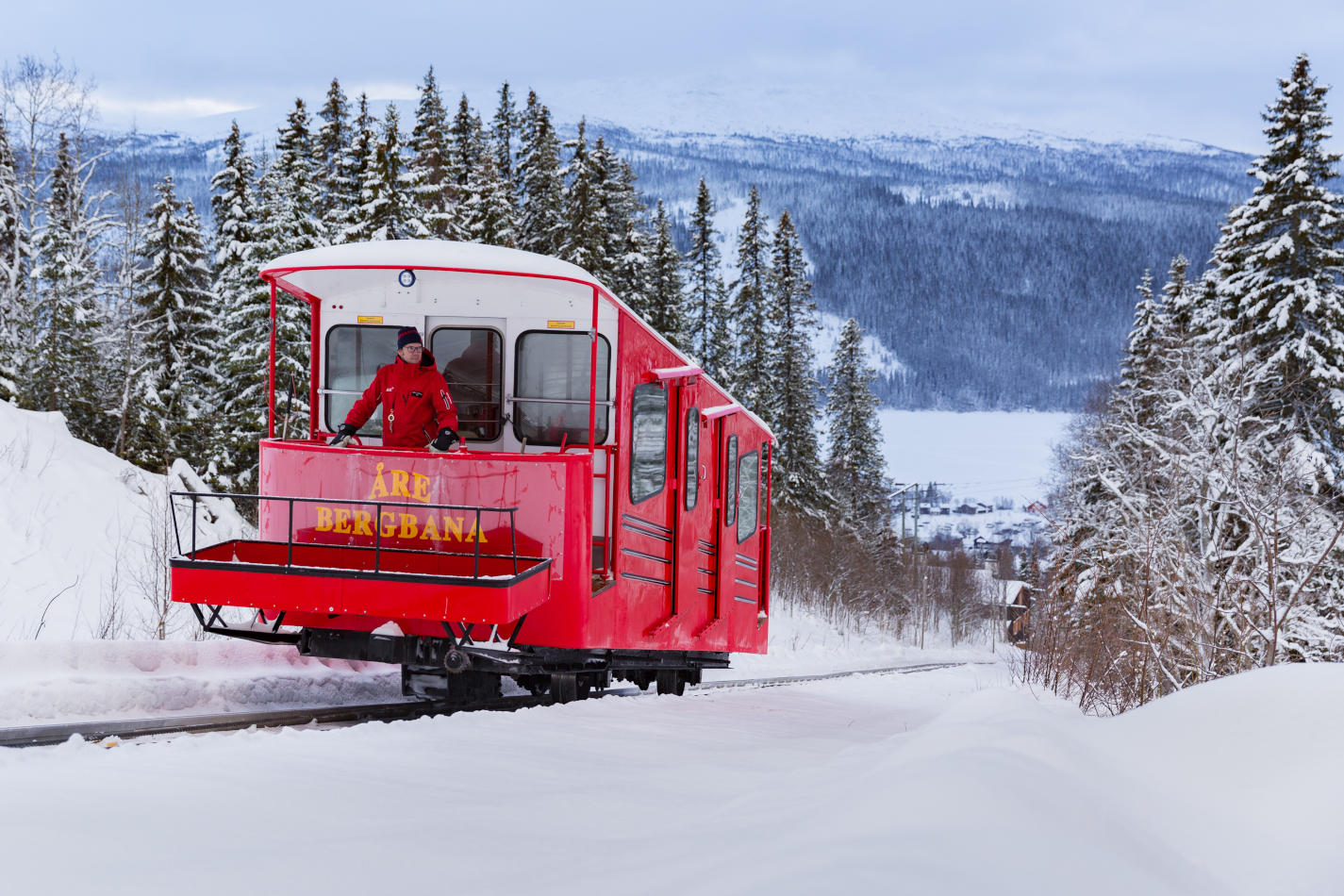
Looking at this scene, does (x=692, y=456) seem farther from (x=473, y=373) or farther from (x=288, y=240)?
(x=288, y=240)

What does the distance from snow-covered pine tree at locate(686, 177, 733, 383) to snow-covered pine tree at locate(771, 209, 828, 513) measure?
231cm

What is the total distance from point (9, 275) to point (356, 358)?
27.0 m

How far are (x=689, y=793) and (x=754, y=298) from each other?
3996cm

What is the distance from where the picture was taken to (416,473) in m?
7.17

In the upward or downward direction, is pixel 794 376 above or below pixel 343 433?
above

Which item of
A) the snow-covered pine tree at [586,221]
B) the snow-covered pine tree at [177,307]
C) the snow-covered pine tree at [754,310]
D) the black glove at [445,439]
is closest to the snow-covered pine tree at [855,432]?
the snow-covered pine tree at [754,310]

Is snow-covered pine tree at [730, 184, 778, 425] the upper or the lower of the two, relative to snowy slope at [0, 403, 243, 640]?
upper

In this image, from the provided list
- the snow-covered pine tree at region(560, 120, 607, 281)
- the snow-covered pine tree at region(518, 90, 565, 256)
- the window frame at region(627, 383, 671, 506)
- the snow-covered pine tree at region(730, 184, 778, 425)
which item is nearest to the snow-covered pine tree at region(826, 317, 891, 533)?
the snow-covered pine tree at region(730, 184, 778, 425)

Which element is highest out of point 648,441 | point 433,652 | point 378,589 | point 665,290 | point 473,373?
point 665,290

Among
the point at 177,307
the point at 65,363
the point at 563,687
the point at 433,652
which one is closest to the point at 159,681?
the point at 433,652

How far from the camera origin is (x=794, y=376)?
145 ft

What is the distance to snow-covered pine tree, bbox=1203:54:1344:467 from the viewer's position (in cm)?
2512

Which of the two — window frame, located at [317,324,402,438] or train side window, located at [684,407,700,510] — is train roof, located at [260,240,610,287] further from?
train side window, located at [684,407,700,510]

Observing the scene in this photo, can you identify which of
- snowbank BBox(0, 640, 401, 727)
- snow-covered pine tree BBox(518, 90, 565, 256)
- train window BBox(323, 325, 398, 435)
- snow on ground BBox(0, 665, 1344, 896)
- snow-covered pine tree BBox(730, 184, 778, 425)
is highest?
snow-covered pine tree BBox(518, 90, 565, 256)
